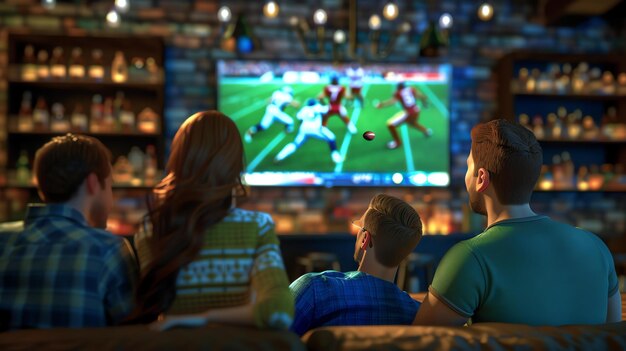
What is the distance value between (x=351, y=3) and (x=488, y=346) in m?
4.08

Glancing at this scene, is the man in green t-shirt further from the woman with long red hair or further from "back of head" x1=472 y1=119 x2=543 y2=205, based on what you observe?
the woman with long red hair

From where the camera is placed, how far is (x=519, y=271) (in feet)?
4.05

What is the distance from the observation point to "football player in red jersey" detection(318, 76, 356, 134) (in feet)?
15.4

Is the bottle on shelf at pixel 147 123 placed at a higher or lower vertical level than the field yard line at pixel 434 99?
lower

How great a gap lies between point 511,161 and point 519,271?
27 centimetres

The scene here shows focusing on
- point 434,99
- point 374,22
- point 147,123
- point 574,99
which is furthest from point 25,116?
point 574,99

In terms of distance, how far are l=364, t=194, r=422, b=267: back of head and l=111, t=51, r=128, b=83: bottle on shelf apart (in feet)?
11.1

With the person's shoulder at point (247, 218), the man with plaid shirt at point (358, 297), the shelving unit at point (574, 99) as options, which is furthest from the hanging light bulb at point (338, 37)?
the person's shoulder at point (247, 218)

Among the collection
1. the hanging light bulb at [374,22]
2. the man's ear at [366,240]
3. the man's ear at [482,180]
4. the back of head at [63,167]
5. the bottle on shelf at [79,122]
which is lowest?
the man's ear at [366,240]

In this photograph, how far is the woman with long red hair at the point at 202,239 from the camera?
115 centimetres

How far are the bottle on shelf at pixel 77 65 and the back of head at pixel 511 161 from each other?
380 centimetres

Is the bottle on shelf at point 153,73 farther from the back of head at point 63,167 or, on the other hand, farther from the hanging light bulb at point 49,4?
the back of head at point 63,167

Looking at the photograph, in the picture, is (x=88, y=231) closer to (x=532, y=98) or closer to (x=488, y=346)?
(x=488, y=346)

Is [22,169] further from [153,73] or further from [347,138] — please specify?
[347,138]
